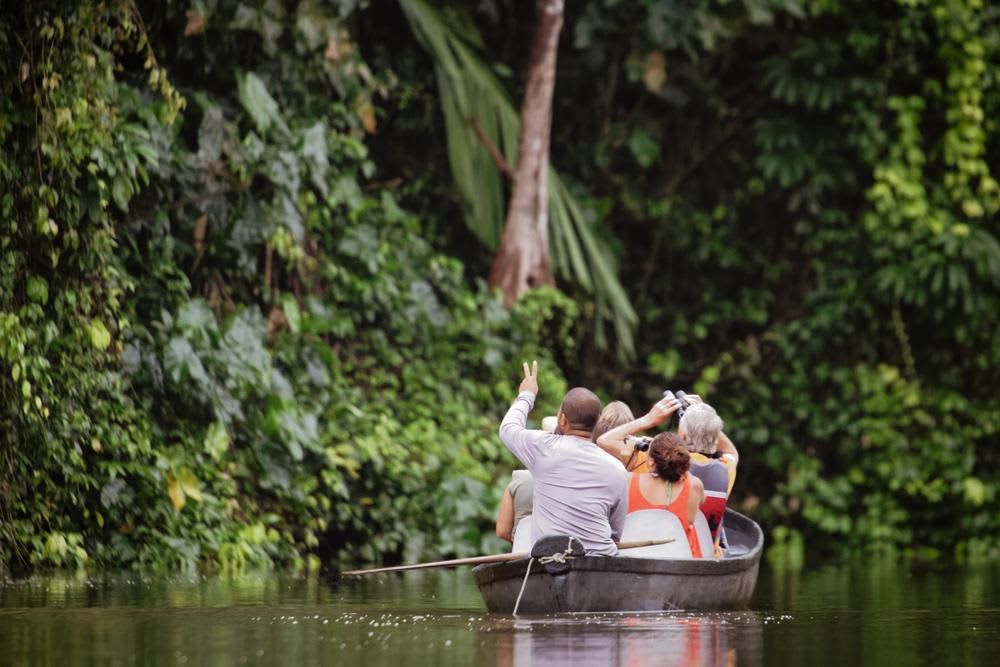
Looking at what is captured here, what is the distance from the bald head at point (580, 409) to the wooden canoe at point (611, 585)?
76cm

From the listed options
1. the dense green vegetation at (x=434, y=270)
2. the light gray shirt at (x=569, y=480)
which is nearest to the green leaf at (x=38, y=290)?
the dense green vegetation at (x=434, y=270)

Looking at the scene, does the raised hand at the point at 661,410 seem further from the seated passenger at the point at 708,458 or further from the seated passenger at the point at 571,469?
the seated passenger at the point at 571,469

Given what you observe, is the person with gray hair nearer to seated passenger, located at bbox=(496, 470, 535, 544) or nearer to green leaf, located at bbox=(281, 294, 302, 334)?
seated passenger, located at bbox=(496, 470, 535, 544)

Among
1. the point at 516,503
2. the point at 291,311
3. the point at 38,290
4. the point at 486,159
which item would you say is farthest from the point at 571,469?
the point at 486,159

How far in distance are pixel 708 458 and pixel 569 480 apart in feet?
5.89

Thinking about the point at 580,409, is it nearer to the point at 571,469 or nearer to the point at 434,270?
the point at 571,469

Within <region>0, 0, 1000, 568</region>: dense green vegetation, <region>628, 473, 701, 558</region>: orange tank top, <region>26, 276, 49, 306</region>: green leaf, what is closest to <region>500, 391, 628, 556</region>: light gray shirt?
<region>628, 473, 701, 558</region>: orange tank top

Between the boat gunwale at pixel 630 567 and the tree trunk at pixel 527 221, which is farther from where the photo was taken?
the tree trunk at pixel 527 221

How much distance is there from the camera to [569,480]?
9883mm

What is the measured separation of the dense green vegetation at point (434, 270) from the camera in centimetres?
1302

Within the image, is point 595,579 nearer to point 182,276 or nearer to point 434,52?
point 182,276

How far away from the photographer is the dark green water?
782 cm

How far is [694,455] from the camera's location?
A: 11383 mm

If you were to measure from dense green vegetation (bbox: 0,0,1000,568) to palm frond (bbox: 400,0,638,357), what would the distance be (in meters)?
0.10
